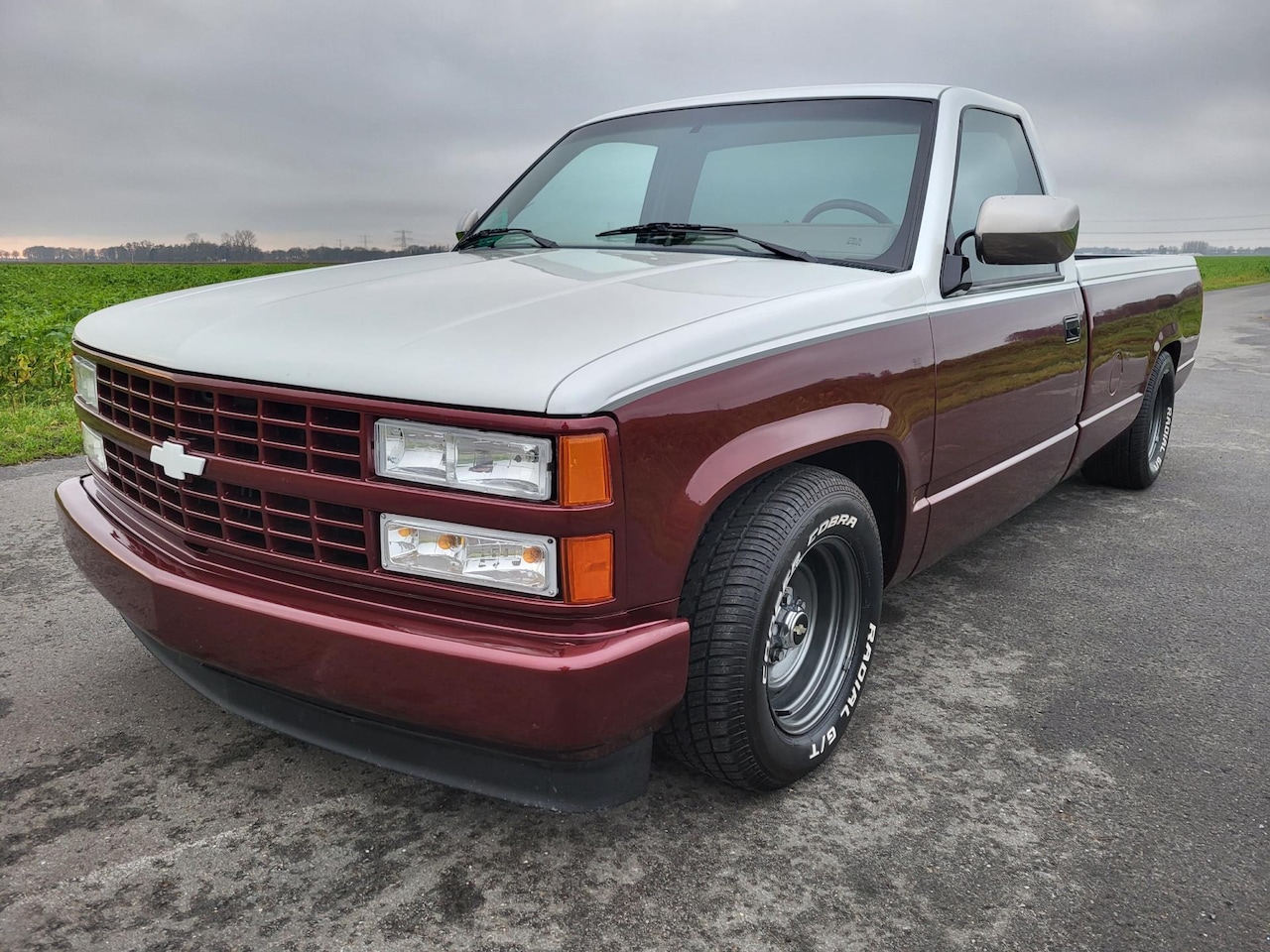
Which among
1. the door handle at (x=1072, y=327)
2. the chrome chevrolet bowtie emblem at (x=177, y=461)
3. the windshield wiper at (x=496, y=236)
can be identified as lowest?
the chrome chevrolet bowtie emblem at (x=177, y=461)

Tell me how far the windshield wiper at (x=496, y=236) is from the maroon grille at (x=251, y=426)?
1424 millimetres

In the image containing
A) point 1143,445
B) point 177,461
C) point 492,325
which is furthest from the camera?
point 1143,445

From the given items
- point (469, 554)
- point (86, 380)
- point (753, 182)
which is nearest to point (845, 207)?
point (753, 182)

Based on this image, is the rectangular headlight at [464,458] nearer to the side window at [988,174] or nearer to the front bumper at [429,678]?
the front bumper at [429,678]

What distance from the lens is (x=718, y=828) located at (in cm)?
224

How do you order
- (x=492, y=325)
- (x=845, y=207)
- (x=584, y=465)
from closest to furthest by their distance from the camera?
(x=584, y=465)
(x=492, y=325)
(x=845, y=207)

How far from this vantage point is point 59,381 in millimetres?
8367

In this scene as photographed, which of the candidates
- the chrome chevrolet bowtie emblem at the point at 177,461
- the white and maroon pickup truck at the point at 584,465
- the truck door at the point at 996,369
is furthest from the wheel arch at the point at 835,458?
the chrome chevrolet bowtie emblem at the point at 177,461

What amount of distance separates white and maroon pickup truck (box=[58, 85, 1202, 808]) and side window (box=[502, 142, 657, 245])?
0.20m

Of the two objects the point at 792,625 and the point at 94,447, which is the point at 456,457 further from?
the point at 94,447

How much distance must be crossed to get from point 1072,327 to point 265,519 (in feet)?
9.56

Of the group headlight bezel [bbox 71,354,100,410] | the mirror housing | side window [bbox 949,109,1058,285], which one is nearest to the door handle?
side window [bbox 949,109,1058,285]

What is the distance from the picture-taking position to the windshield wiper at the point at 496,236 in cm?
330

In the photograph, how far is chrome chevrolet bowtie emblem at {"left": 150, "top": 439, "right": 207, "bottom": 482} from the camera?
2068 millimetres
